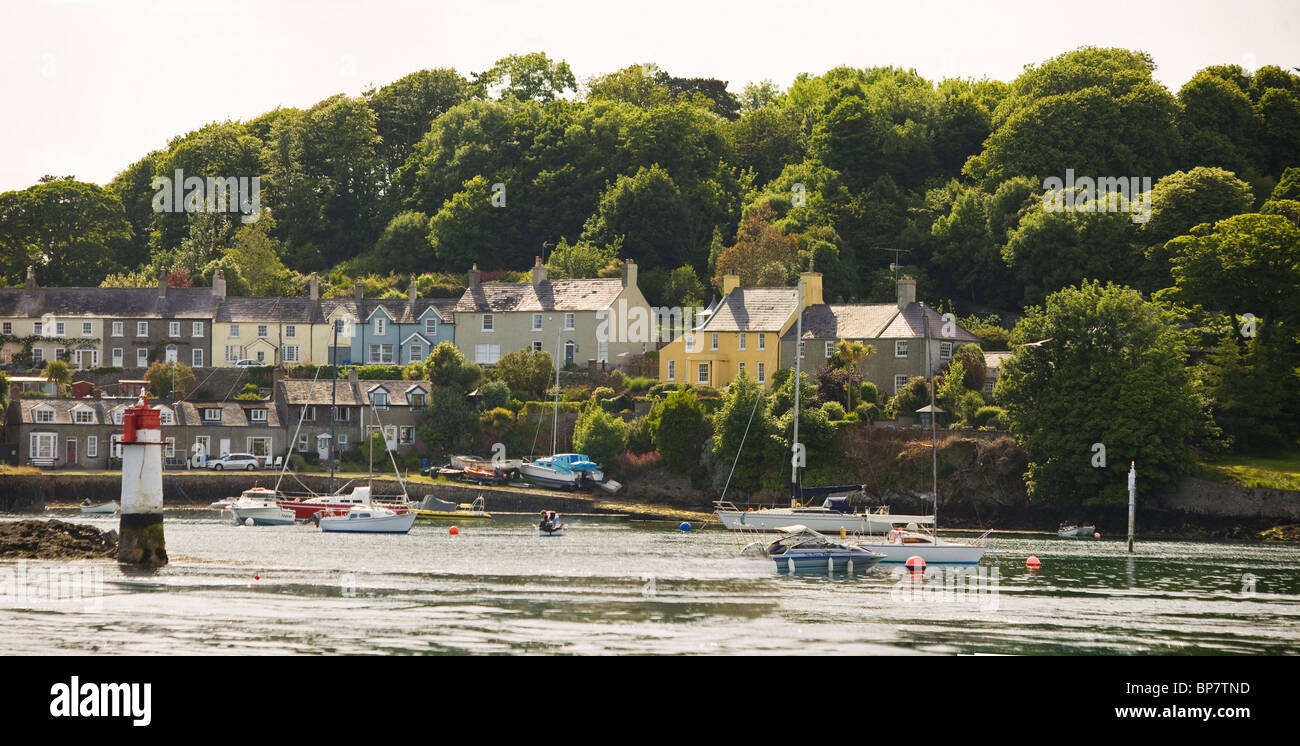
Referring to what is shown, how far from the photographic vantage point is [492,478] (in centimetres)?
8075

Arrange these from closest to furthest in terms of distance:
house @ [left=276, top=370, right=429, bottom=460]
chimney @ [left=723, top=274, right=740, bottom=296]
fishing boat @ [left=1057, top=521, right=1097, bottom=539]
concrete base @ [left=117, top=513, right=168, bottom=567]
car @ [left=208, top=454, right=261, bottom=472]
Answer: concrete base @ [left=117, top=513, right=168, bottom=567] → fishing boat @ [left=1057, top=521, right=1097, bottom=539] → car @ [left=208, top=454, right=261, bottom=472] → house @ [left=276, top=370, right=429, bottom=460] → chimney @ [left=723, top=274, right=740, bottom=296]

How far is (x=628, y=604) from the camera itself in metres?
37.8

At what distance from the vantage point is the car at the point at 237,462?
8344 cm

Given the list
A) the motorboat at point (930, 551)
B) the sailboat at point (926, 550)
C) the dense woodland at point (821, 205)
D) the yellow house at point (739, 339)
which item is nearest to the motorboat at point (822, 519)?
the sailboat at point (926, 550)

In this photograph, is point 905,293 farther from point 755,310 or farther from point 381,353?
point 381,353

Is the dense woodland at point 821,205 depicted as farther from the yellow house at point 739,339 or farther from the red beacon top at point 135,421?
the red beacon top at point 135,421

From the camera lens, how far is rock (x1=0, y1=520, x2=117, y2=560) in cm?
4425

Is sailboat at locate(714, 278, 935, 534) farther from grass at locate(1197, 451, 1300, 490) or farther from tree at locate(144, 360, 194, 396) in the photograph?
tree at locate(144, 360, 194, 396)

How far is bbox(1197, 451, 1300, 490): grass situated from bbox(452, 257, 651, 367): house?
124ft

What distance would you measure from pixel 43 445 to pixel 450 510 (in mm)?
24487

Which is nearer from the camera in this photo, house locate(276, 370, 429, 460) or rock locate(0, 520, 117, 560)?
rock locate(0, 520, 117, 560)

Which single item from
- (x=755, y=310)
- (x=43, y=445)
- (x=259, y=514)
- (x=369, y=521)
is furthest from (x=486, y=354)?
(x=369, y=521)

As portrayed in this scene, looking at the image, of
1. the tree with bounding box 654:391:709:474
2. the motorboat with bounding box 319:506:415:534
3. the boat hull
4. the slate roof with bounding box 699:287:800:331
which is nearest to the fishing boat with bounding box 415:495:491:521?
the motorboat with bounding box 319:506:415:534
